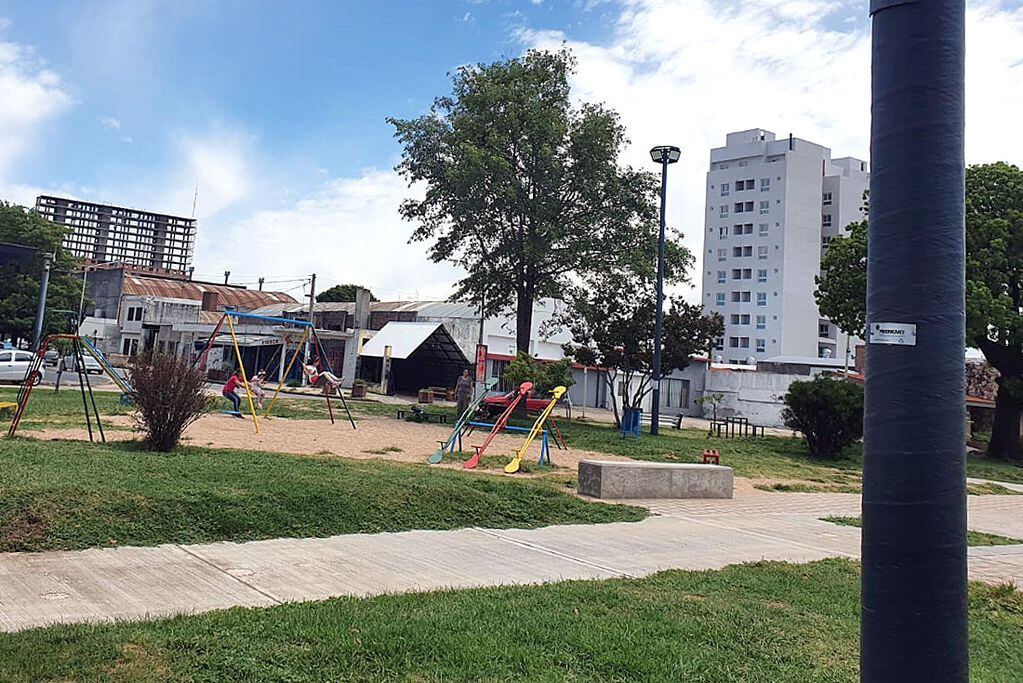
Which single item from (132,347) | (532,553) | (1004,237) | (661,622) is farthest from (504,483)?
(132,347)

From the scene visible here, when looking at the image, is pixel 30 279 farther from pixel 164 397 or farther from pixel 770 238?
pixel 770 238

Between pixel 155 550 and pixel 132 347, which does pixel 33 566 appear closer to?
pixel 155 550

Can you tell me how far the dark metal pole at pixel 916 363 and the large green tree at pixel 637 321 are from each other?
2546 cm

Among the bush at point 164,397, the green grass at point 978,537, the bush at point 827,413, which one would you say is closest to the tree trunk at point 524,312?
the bush at point 827,413

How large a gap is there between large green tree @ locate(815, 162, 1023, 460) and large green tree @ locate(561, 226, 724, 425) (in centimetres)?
441

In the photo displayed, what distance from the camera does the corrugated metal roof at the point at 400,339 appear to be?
152 feet

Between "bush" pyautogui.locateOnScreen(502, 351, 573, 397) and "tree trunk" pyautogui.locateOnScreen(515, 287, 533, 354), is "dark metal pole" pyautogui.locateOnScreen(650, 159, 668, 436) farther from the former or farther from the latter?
"tree trunk" pyautogui.locateOnScreen(515, 287, 533, 354)

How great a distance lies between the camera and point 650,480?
41.1 feet

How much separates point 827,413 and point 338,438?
13.0 m

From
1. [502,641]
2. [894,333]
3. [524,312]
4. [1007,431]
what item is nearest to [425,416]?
[524,312]

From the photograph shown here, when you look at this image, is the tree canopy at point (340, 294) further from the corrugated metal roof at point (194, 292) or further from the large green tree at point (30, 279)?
the large green tree at point (30, 279)

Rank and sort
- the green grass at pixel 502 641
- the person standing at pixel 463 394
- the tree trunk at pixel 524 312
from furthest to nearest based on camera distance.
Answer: the tree trunk at pixel 524 312 → the person standing at pixel 463 394 → the green grass at pixel 502 641

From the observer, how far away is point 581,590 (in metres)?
6.27

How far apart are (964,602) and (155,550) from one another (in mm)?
6130
